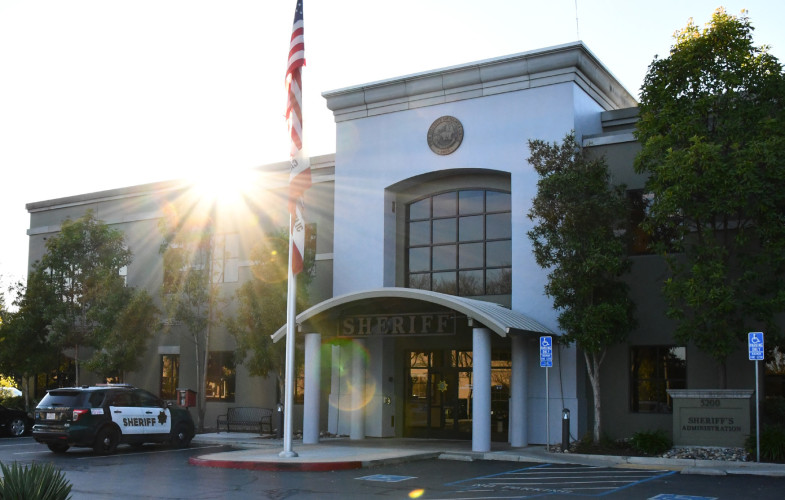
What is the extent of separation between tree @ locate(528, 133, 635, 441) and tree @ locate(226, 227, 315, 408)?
7826 mm

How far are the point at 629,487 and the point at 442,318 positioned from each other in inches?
329

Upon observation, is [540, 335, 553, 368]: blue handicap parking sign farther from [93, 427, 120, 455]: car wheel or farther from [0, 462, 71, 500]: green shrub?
[0, 462, 71, 500]: green shrub

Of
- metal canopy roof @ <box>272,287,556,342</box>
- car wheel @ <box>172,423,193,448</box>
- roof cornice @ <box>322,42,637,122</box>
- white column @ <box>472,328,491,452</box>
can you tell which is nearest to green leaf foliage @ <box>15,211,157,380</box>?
car wheel @ <box>172,423,193,448</box>

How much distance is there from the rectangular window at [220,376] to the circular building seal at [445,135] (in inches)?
399

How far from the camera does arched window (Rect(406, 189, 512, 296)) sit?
2466cm

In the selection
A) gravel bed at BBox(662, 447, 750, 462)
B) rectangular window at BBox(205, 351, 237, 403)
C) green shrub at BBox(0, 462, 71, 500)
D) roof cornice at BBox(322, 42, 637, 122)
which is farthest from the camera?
rectangular window at BBox(205, 351, 237, 403)

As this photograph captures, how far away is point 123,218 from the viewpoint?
33188 millimetres

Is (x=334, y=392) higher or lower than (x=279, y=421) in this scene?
higher

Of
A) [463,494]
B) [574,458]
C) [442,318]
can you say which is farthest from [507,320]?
[463,494]

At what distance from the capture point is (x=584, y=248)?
20891 mm

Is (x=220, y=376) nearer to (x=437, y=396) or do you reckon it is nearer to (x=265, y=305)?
(x=265, y=305)

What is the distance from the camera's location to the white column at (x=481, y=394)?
2073 cm

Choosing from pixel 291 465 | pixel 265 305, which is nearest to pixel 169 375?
pixel 265 305

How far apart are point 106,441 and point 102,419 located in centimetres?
56
